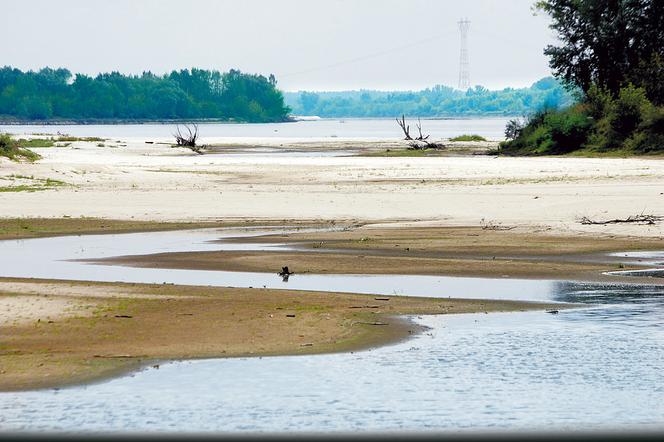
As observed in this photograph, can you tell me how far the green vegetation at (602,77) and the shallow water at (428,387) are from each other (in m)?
46.8

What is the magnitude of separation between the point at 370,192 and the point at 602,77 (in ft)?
117

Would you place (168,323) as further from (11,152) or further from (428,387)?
(11,152)

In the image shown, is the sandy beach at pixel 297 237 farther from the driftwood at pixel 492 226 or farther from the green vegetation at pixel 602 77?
the green vegetation at pixel 602 77

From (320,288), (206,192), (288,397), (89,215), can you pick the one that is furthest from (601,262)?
(206,192)

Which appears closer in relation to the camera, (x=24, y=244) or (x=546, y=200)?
(x=24, y=244)

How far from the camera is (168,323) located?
16219mm

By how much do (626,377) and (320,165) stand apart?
142 ft

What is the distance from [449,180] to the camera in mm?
43688

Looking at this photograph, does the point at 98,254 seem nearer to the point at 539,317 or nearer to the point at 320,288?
the point at 320,288

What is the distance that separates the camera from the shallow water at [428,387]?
455 inches

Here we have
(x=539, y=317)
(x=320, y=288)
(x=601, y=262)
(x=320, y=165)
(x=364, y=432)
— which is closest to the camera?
(x=364, y=432)

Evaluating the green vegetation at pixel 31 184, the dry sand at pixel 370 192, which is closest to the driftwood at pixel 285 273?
the dry sand at pixel 370 192

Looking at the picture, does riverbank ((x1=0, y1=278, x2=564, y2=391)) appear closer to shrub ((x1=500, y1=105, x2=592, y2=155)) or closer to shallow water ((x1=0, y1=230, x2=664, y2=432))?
shallow water ((x1=0, y1=230, x2=664, y2=432))

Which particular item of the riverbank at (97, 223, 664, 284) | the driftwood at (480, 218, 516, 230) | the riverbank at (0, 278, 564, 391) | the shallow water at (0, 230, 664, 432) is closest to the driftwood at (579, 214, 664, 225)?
the riverbank at (97, 223, 664, 284)
